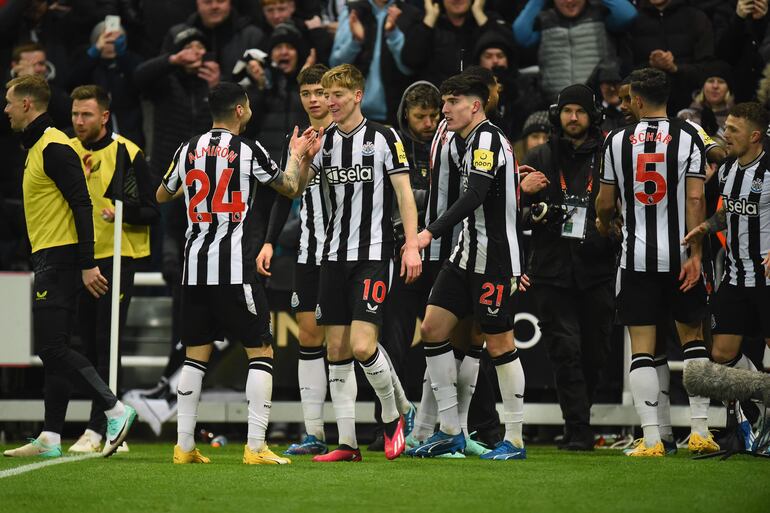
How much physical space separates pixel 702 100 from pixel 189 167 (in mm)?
4999

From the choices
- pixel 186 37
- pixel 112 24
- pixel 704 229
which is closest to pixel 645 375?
pixel 704 229

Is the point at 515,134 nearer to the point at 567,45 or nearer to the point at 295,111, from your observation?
the point at 567,45

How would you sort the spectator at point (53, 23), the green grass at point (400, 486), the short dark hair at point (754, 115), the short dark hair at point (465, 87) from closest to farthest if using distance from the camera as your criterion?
the green grass at point (400, 486) < the short dark hair at point (465, 87) < the short dark hair at point (754, 115) < the spectator at point (53, 23)

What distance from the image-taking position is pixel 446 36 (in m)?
11.5

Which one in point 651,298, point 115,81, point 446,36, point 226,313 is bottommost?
point 226,313

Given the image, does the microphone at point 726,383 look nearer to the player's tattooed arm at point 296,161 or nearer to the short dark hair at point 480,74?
→ the short dark hair at point 480,74

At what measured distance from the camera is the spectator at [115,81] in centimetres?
1198

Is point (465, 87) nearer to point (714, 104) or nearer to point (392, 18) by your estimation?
point (714, 104)

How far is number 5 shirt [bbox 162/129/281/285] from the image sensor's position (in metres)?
7.48

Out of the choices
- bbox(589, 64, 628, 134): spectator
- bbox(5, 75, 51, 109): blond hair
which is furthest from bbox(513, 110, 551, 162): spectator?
bbox(5, 75, 51, 109): blond hair

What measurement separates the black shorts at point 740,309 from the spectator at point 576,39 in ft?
11.2

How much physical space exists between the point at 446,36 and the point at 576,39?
1202mm

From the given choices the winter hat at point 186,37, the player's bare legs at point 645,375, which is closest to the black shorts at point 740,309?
the player's bare legs at point 645,375

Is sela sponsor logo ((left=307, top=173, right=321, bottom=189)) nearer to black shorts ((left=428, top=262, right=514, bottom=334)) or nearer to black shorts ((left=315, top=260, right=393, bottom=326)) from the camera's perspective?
black shorts ((left=315, top=260, right=393, bottom=326))
